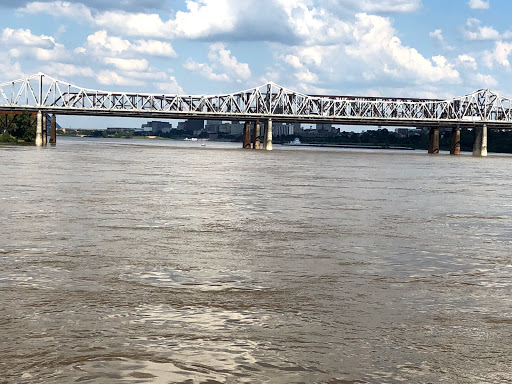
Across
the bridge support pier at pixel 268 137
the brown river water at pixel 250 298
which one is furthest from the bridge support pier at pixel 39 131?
the brown river water at pixel 250 298

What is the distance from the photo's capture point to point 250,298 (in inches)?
543

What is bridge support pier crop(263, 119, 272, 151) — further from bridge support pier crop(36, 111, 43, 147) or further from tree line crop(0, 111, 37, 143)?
tree line crop(0, 111, 37, 143)

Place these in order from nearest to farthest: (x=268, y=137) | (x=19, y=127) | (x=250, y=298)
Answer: (x=250, y=298) → (x=19, y=127) → (x=268, y=137)

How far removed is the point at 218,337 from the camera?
36.6ft

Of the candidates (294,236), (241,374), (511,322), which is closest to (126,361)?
(241,374)

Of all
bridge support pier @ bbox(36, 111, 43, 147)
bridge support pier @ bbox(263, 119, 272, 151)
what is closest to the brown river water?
bridge support pier @ bbox(36, 111, 43, 147)

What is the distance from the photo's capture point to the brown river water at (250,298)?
991cm

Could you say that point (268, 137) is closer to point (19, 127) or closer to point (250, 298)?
point (19, 127)

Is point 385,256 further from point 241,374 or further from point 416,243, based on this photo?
point 241,374

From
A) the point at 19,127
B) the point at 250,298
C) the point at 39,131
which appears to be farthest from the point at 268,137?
the point at 250,298

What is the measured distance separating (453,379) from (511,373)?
857 millimetres

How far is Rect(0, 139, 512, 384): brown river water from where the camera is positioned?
32.5ft

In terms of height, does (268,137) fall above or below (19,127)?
below

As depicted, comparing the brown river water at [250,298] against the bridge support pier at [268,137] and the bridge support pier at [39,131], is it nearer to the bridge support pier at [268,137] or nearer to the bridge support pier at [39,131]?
the bridge support pier at [39,131]
